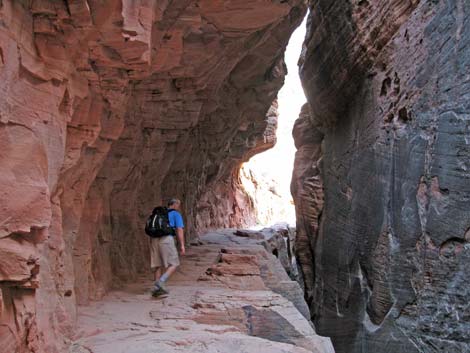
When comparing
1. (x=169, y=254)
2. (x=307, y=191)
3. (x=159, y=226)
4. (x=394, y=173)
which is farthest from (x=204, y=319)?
(x=307, y=191)

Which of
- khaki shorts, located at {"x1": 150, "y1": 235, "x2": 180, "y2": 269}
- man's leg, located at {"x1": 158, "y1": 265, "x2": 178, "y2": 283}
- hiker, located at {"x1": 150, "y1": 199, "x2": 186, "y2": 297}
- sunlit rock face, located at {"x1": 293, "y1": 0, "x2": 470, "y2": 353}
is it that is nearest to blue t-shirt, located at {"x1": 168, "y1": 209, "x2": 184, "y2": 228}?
hiker, located at {"x1": 150, "y1": 199, "x2": 186, "y2": 297}

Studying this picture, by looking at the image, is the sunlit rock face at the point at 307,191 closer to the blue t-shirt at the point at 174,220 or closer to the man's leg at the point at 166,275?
the blue t-shirt at the point at 174,220

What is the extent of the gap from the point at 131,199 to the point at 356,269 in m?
5.40

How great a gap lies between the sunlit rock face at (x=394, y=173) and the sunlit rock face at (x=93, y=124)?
1910 mm

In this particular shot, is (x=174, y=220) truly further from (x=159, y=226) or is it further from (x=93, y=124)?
(x=93, y=124)

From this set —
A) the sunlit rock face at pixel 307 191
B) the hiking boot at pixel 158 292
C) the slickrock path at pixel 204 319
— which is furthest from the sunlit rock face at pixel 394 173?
the hiking boot at pixel 158 292

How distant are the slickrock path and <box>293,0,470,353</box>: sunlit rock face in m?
2.09

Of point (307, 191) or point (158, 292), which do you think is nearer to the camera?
point (158, 292)

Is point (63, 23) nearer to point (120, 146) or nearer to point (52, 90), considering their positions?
point (52, 90)

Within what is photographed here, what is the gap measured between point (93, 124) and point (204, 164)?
1019 cm

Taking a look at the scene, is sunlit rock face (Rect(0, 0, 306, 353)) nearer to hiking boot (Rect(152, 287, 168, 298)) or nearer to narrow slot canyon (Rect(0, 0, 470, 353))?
narrow slot canyon (Rect(0, 0, 470, 353))

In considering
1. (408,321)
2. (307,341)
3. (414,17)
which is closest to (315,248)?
(408,321)

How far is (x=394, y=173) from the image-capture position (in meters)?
9.30

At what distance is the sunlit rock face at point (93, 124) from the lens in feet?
12.0
